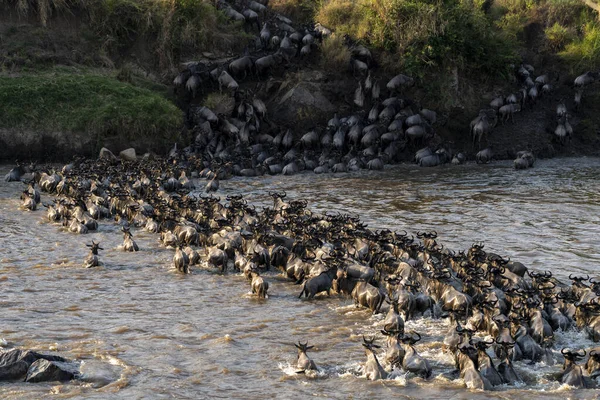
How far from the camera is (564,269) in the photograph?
13.1 metres

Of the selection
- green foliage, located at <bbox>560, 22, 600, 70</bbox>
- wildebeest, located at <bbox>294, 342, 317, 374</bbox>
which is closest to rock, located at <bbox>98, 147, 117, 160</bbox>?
wildebeest, located at <bbox>294, 342, 317, 374</bbox>

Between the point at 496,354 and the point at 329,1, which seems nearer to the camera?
the point at 496,354

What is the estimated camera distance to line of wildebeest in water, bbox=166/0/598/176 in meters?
24.5

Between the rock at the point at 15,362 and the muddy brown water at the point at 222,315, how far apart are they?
0.20 meters

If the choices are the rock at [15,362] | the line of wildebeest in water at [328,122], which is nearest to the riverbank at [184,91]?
the line of wildebeest in water at [328,122]

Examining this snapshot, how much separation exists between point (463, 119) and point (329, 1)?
25.8 ft

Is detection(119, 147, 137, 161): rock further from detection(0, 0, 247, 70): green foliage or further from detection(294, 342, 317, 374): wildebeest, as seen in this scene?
detection(294, 342, 317, 374): wildebeest

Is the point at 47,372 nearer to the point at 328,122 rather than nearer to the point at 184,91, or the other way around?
the point at 328,122

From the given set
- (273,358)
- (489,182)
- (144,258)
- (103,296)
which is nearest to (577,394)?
(273,358)

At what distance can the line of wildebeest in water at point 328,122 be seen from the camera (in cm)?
2455

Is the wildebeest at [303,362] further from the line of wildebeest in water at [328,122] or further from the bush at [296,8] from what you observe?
the bush at [296,8]

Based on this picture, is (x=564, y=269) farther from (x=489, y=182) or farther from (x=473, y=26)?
(x=473, y=26)

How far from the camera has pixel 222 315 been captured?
1078 cm

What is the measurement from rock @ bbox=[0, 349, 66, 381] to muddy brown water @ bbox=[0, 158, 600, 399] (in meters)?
0.20
